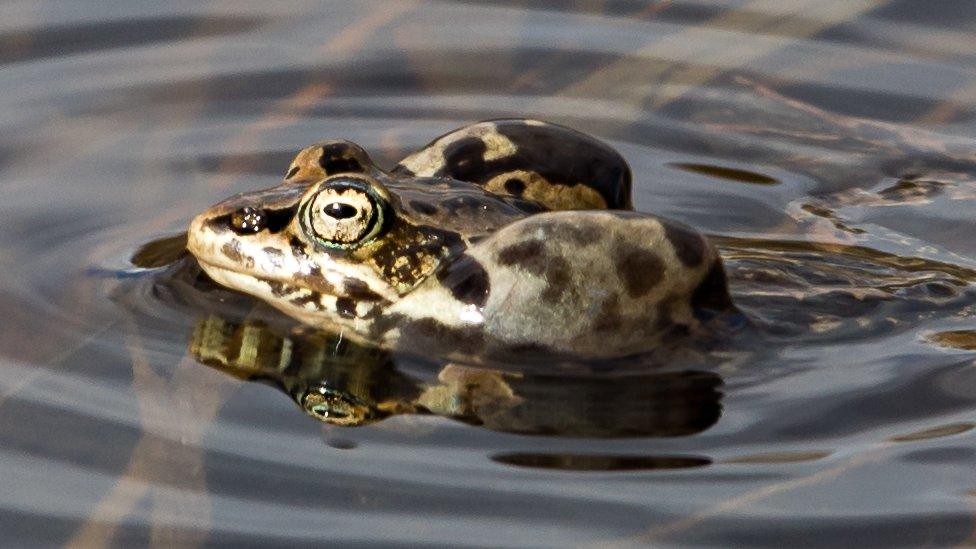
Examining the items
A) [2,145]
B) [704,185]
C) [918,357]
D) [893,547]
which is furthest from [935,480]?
[2,145]

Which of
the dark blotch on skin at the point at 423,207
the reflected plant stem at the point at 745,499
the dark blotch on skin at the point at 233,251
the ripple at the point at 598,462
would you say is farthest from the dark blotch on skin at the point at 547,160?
the reflected plant stem at the point at 745,499

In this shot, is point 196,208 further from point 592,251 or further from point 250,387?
point 592,251

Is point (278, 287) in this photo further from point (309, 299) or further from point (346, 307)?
point (346, 307)

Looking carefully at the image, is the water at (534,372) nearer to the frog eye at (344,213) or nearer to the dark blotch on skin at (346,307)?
the dark blotch on skin at (346,307)

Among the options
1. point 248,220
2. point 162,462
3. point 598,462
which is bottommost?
point 162,462

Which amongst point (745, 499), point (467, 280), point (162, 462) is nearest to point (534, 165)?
point (467, 280)

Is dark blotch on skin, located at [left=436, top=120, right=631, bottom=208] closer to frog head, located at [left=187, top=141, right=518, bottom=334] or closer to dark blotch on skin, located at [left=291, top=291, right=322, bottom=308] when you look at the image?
frog head, located at [left=187, top=141, right=518, bottom=334]
